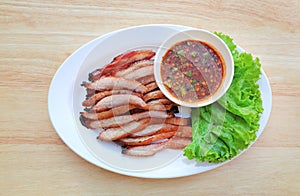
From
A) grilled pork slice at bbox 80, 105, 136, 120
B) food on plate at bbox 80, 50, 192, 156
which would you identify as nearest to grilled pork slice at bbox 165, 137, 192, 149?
food on plate at bbox 80, 50, 192, 156

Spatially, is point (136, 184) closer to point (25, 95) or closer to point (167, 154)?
point (167, 154)

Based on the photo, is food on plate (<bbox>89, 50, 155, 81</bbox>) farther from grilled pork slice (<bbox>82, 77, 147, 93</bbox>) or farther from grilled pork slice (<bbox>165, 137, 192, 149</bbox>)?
grilled pork slice (<bbox>165, 137, 192, 149</bbox>)

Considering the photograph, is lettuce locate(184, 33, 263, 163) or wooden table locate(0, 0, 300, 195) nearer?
lettuce locate(184, 33, 263, 163)

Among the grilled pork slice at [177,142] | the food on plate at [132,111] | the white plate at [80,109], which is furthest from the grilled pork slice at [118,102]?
the grilled pork slice at [177,142]

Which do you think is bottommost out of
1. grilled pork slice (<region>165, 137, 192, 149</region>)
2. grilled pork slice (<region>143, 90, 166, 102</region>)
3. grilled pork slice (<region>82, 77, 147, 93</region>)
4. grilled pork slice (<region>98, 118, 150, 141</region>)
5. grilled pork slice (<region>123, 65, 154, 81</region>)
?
grilled pork slice (<region>98, 118, 150, 141</region>)

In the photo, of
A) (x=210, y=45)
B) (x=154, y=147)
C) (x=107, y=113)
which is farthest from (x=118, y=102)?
(x=210, y=45)

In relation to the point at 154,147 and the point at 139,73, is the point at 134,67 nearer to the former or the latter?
the point at 139,73

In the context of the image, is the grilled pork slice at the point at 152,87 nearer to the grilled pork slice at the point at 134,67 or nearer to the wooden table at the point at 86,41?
the grilled pork slice at the point at 134,67
